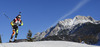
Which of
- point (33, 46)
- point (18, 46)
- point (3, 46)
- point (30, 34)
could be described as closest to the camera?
point (3, 46)

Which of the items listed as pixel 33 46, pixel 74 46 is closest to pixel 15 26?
pixel 33 46

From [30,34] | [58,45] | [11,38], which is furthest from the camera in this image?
[30,34]

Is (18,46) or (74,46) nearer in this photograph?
(18,46)

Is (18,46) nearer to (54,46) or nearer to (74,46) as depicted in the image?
(54,46)

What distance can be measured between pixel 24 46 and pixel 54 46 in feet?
6.62

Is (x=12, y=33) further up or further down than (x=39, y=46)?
further up

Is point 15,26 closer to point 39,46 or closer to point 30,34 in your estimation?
point 39,46

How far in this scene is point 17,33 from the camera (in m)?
13.1

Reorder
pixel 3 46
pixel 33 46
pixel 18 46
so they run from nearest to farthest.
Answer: pixel 3 46
pixel 18 46
pixel 33 46

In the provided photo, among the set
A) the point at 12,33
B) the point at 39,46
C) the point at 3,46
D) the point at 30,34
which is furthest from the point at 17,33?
the point at 30,34

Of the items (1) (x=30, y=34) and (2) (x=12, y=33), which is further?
(1) (x=30, y=34)

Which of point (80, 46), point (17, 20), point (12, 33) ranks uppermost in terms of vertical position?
point (17, 20)

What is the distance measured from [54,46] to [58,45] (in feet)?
1.56

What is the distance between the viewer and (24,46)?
9.84 meters
